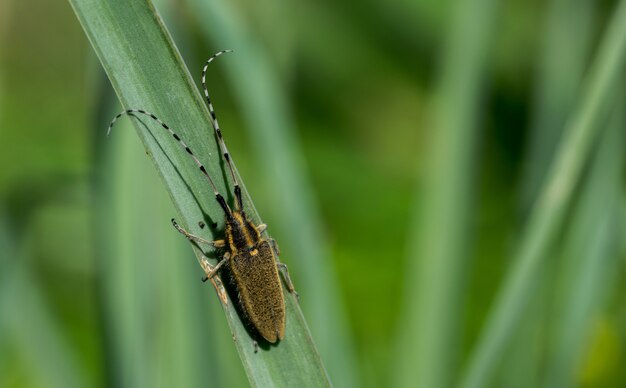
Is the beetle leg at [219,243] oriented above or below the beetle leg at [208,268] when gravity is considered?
above

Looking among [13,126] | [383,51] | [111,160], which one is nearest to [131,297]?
[111,160]

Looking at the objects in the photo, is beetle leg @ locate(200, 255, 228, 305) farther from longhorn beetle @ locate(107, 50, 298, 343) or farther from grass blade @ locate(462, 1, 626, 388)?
grass blade @ locate(462, 1, 626, 388)

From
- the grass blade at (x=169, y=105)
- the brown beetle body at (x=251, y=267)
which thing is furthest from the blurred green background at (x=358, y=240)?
the grass blade at (x=169, y=105)

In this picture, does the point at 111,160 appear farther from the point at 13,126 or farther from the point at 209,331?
the point at 13,126

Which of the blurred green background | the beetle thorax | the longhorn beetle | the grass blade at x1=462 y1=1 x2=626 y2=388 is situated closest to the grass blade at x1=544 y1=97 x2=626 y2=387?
the blurred green background

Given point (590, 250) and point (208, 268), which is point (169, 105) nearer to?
point (208, 268)

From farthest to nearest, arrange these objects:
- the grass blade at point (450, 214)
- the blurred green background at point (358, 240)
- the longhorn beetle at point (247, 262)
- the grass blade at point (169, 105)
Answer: the grass blade at point (450, 214), the blurred green background at point (358, 240), the longhorn beetle at point (247, 262), the grass blade at point (169, 105)

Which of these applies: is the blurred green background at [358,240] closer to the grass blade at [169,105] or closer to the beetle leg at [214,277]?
the beetle leg at [214,277]
